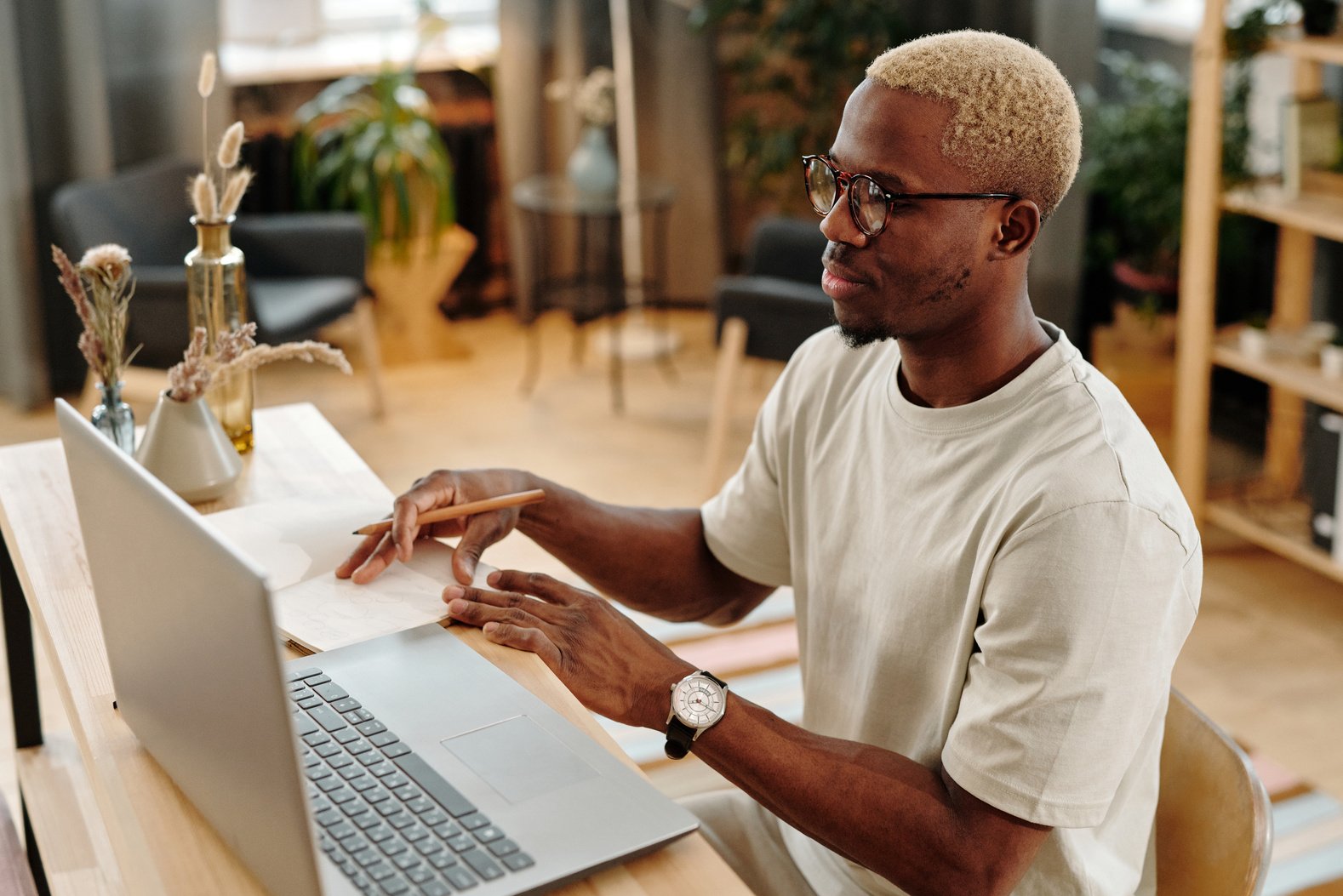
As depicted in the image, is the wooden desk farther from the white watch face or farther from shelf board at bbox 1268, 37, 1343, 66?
shelf board at bbox 1268, 37, 1343, 66

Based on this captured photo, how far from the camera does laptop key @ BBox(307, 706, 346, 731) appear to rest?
3.66ft

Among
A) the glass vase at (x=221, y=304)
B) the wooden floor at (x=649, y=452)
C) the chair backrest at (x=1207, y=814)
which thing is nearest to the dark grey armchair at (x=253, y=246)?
the wooden floor at (x=649, y=452)

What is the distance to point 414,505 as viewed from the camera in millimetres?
1397

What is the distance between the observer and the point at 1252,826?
116cm

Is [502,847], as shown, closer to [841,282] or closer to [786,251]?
[841,282]

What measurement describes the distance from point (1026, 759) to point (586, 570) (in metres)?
0.60

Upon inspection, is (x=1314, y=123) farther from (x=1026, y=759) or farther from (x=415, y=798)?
(x=415, y=798)

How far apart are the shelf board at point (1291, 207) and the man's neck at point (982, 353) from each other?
183 cm

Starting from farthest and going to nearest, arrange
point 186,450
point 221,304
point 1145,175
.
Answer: point 1145,175, point 221,304, point 186,450

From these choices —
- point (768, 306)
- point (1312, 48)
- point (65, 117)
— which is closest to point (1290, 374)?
point (1312, 48)

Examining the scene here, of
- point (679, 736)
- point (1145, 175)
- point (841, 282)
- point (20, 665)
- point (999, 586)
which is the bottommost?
point (20, 665)

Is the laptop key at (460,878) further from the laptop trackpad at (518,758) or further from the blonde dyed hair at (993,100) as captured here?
the blonde dyed hair at (993,100)

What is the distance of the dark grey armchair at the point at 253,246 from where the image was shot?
3535 mm

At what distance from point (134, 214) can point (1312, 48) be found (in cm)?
276
